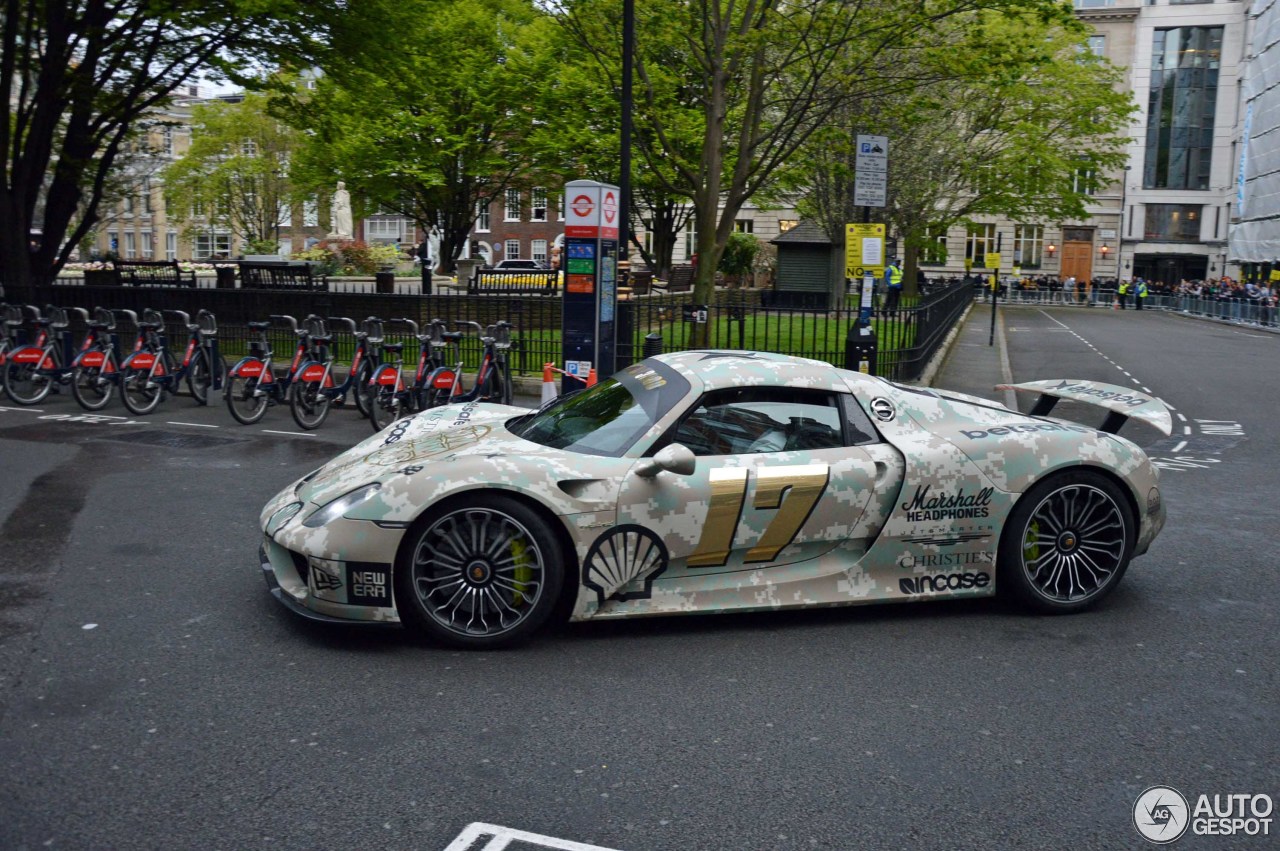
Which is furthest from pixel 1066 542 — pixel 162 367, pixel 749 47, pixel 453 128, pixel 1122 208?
pixel 1122 208

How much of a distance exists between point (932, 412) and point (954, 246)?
241ft

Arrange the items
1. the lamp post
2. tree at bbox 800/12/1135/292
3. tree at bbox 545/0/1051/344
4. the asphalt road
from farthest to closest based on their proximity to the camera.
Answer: the lamp post
tree at bbox 800/12/1135/292
tree at bbox 545/0/1051/344
the asphalt road

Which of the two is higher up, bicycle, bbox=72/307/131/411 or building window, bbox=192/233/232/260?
building window, bbox=192/233/232/260

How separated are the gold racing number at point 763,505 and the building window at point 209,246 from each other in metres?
85.2

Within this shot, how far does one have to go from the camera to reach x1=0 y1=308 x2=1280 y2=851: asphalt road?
3.89m

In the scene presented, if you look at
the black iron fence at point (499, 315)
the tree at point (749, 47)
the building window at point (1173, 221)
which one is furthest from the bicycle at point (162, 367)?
the building window at point (1173, 221)

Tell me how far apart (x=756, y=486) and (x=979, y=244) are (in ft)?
246

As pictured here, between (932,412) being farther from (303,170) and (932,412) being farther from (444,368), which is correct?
(303,170)

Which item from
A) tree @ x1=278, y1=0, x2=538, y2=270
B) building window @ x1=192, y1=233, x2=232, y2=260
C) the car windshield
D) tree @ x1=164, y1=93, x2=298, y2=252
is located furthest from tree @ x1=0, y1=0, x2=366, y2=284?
building window @ x1=192, y1=233, x2=232, y2=260

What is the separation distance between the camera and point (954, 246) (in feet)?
251

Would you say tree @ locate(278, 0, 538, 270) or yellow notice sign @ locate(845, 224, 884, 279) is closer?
yellow notice sign @ locate(845, 224, 884, 279)

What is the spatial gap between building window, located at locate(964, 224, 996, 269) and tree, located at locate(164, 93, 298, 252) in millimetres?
42056

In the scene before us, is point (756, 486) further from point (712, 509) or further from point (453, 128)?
point (453, 128)

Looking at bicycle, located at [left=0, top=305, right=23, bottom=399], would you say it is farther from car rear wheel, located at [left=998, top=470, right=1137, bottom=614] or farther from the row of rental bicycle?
car rear wheel, located at [left=998, top=470, right=1137, bottom=614]
